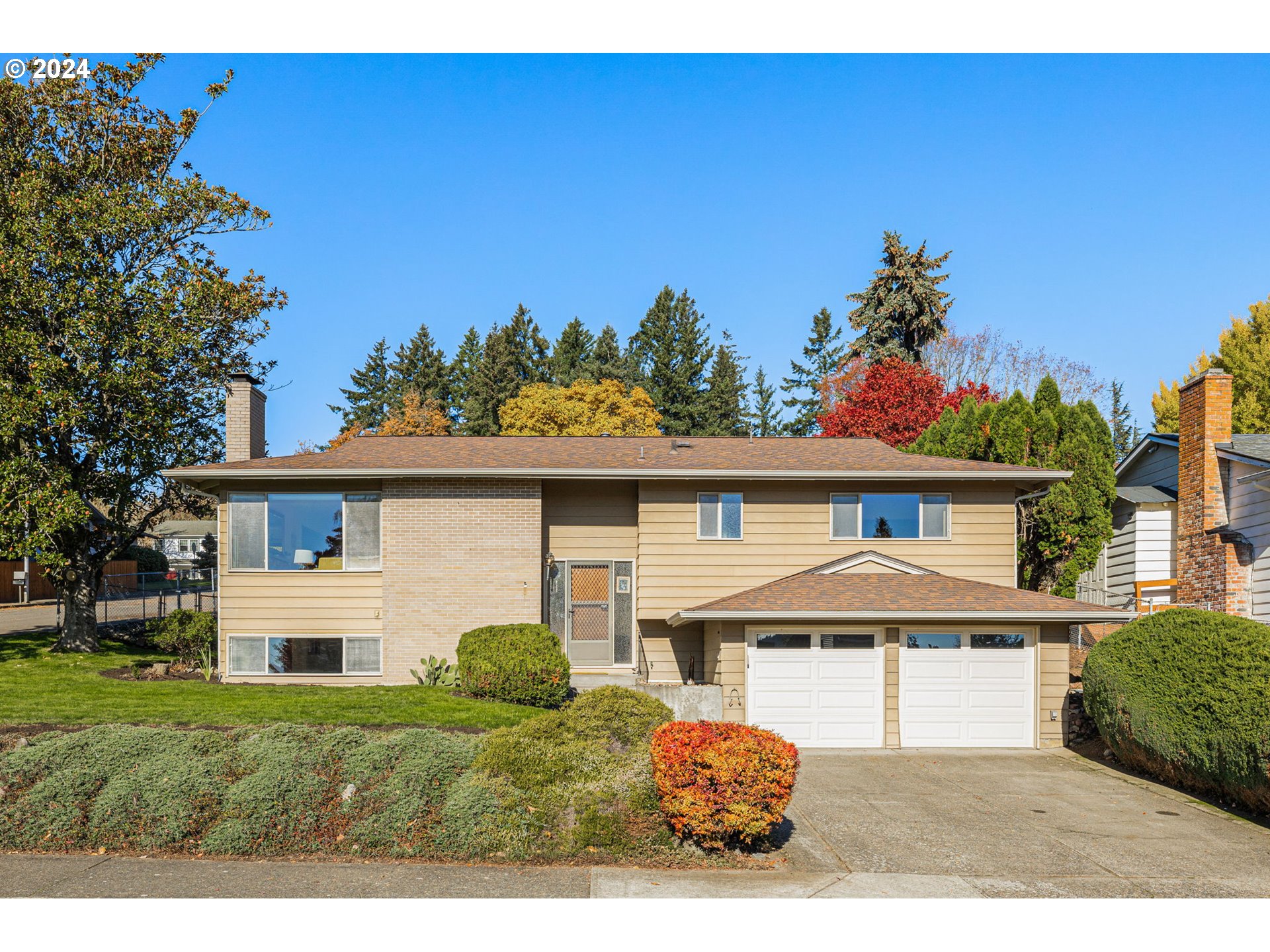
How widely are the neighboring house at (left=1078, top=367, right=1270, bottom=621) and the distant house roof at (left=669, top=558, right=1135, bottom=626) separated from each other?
3883 millimetres

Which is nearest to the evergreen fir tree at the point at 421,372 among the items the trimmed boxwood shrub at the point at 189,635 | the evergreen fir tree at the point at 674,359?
the evergreen fir tree at the point at 674,359

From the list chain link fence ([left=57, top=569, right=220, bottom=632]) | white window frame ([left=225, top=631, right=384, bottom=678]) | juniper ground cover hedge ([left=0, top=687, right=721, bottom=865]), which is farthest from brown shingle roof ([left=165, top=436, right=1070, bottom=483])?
juniper ground cover hedge ([left=0, top=687, right=721, bottom=865])

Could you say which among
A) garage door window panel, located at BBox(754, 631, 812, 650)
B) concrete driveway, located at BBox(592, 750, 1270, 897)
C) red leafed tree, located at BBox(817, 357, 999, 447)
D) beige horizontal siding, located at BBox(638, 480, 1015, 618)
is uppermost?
red leafed tree, located at BBox(817, 357, 999, 447)

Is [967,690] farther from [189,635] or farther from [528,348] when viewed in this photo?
[528,348]

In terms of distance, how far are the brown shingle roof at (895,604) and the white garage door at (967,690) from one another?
0.63 metres

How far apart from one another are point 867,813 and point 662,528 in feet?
25.3

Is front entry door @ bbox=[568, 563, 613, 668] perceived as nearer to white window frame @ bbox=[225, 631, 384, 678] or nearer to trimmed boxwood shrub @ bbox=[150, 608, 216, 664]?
white window frame @ bbox=[225, 631, 384, 678]

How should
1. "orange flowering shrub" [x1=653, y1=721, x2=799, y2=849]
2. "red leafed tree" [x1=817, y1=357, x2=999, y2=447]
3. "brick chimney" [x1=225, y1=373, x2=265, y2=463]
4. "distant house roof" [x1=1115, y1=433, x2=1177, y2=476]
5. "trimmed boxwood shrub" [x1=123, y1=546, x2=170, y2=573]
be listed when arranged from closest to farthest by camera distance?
"orange flowering shrub" [x1=653, y1=721, x2=799, y2=849], "brick chimney" [x1=225, y1=373, x2=265, y2=463], "distant house roof" [x1=1115, y1=433, x2=1177, y2=476], "red leafed tree" [x1=817, y1=357, x2=999, y2=447], "trimmed boxwood shrub" [x1=123, y1=546, x2=170, y2=573]

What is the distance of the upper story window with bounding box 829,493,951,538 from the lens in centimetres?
1850

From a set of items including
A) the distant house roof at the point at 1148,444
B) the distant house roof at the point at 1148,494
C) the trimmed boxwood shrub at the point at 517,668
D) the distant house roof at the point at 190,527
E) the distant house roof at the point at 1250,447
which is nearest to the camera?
the trimmed boxwood shrub at the point at 517,668

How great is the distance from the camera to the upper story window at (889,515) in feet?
60.7

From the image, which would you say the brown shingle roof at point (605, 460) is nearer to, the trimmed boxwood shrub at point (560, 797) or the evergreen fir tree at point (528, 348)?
the trimmed boxwood shrub at point (560, 797)

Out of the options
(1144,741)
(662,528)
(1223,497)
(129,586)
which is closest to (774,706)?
(662,528)

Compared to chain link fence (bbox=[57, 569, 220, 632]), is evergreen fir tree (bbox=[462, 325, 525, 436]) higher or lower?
higher
